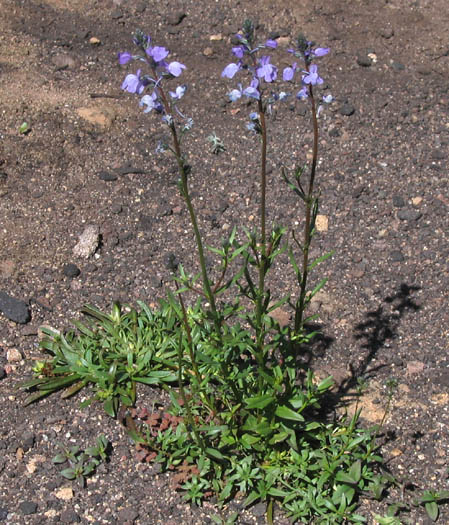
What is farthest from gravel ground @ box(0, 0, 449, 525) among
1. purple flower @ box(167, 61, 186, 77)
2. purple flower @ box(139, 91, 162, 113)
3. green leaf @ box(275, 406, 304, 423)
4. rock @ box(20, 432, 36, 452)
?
purple flower @ box(167, 61, 186, 77)

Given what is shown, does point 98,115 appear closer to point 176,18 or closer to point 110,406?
point 176,18

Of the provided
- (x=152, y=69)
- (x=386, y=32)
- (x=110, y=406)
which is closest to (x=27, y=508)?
(x=110, y=406)

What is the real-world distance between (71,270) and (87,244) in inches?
9.1

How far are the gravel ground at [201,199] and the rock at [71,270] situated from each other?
0.04ft

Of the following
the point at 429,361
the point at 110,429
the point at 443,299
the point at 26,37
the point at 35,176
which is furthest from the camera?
the point at 26,37

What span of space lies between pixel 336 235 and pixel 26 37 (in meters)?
3.49

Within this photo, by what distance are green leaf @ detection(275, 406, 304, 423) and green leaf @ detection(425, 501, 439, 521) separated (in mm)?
855

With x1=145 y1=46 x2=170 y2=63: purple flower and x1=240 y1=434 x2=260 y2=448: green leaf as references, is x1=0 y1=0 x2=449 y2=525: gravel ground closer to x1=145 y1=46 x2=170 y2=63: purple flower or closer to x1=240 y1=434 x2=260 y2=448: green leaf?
x1=240 y1=434 x2=260 y2=448: green leaf

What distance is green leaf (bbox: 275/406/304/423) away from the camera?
12.1 feet

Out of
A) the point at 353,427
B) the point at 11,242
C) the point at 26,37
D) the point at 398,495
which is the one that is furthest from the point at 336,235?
the point at 26,37

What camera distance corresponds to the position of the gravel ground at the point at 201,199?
4.18 metres

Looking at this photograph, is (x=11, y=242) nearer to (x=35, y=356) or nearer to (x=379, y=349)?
(x=35, y=356)

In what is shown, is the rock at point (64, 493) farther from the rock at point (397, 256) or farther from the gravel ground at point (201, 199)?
the rock at point (397, 256)

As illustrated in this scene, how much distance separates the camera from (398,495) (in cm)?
399
